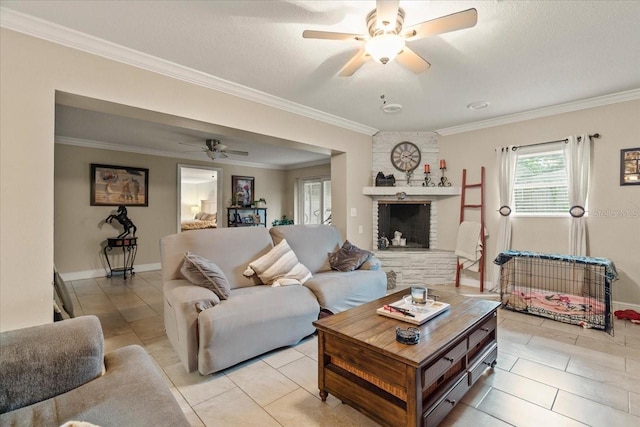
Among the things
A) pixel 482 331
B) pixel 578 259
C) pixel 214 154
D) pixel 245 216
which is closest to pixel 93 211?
pixel 214 154

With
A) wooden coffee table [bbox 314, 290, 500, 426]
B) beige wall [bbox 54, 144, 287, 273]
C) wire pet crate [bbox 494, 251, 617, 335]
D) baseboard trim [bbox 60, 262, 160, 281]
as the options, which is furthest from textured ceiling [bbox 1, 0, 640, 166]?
baseboard trim [bbox 60, 262, 160, 281]

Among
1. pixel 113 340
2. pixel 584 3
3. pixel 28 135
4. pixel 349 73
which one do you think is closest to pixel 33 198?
pixel 28 135

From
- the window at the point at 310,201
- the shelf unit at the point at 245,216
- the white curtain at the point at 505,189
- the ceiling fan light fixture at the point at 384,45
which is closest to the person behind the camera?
the ceiling fan light fixture at the point at 384,45

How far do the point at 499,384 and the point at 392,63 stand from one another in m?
2.72

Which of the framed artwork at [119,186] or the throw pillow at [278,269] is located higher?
the framed artwork at [119,186]

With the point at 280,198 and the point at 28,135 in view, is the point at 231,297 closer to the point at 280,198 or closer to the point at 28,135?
the point at 28,135

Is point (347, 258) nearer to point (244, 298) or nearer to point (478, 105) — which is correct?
point (244, 298)

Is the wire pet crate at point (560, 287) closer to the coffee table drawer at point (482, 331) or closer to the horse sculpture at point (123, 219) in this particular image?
the coffee table drawer at point (482, 331)

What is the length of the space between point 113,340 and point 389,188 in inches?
159

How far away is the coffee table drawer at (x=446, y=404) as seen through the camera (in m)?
1.50

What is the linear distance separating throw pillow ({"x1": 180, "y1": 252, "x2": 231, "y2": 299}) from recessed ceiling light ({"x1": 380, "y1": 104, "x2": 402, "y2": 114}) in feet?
9.37

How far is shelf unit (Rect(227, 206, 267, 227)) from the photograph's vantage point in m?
7.25

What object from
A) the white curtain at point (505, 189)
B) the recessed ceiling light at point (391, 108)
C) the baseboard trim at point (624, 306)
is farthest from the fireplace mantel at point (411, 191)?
the baseboard trim at point (624, 306)

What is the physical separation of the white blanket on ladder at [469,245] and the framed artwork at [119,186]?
5935 millimetres
